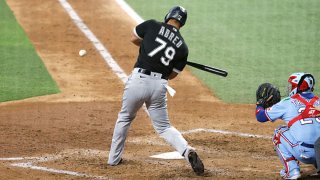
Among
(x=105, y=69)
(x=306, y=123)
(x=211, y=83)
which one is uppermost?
(x=306, y=123)

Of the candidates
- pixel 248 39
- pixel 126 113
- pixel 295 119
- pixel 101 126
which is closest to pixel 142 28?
pixel 126 113

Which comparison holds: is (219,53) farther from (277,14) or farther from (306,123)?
(306,123)

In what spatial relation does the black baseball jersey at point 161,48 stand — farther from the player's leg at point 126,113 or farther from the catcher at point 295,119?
the catcher at point 295,119

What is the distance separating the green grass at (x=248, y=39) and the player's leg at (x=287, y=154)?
4.16 metres

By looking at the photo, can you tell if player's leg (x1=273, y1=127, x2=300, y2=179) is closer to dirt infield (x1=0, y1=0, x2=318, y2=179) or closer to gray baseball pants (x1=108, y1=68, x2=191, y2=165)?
dirt infield (x1=0, y1=0, x2=318, y2=179)

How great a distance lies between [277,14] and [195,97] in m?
5.67

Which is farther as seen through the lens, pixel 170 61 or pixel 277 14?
pixel 277 14

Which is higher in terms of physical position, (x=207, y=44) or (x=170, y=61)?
(x=170, y=61)

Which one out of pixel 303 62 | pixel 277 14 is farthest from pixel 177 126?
pixel 277 14

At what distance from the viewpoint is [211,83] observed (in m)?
13.9

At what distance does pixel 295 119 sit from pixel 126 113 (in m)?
2.01

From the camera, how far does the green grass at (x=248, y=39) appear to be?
46.1 feet

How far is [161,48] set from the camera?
29.7 feet

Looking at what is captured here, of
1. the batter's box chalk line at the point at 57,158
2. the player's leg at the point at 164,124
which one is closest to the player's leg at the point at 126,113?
the player's leg at the point at 164,124
